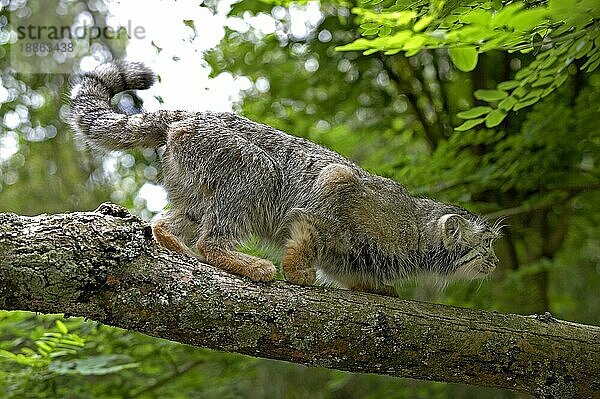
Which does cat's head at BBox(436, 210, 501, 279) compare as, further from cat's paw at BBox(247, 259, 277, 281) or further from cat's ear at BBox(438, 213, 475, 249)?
cat's paw at BBox(247, 259, 277, 281)

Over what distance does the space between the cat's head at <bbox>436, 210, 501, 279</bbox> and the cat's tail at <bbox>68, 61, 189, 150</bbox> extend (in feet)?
5.38

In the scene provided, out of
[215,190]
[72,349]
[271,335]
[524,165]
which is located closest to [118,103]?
[215,190]

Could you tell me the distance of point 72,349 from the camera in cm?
449

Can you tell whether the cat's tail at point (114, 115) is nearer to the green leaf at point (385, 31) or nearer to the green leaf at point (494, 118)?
the green leaf at point (385, 31)

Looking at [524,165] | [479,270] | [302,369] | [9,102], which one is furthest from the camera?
[302,369]

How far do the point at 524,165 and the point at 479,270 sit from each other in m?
1.29

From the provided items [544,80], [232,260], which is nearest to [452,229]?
[544,80]

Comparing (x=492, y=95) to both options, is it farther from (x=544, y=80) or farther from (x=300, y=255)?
(x=300, y=255)

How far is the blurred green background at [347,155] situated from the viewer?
5.13 metres

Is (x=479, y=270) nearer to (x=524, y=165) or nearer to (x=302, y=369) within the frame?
(x=524, y=165)

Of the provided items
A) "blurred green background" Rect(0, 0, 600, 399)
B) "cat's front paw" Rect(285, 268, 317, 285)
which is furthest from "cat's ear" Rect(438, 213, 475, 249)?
"cat's front paw" Rect(285, 268, 317, 285)

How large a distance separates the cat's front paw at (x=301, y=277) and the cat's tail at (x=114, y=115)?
3.32 feet

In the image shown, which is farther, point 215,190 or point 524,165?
point 524,165

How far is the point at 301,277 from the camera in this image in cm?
357
